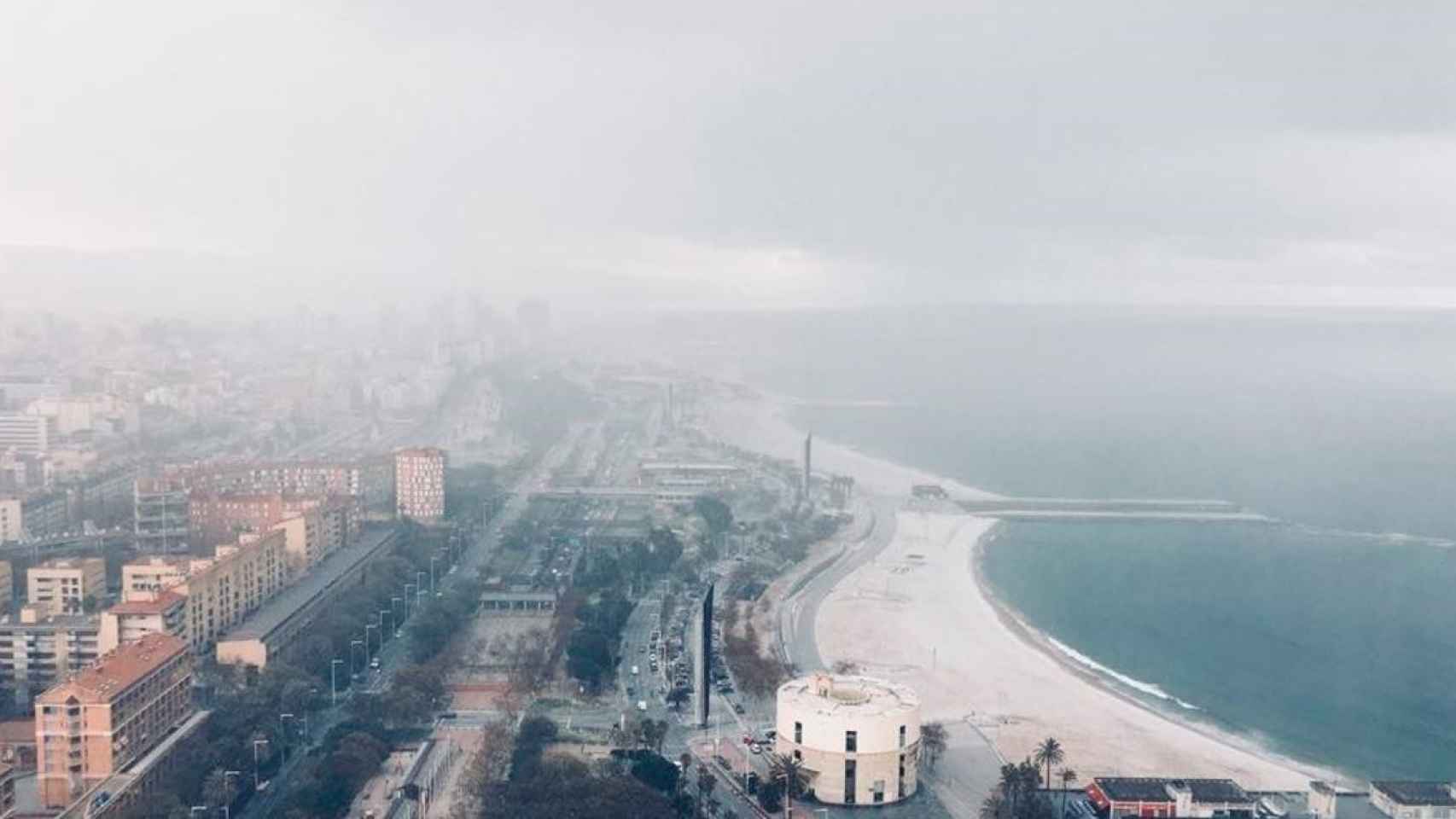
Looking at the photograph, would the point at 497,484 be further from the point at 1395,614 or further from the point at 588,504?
the point at 1395,614

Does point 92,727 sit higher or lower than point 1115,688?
higher

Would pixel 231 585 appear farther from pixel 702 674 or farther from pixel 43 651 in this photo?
pixel 702 674

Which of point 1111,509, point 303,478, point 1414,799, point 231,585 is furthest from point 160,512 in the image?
point 1111,509

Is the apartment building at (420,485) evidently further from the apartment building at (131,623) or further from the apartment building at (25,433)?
the apartment building at (131,623)

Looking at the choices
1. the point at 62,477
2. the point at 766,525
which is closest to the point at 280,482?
the point at 62,477

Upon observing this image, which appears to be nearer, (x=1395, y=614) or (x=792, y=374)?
(x=1395, y=614)

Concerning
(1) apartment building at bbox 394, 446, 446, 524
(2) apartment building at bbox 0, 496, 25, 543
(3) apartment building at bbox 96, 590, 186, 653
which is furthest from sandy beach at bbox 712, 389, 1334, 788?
(2) apartment building at bbox 0, 496, 25, 543
